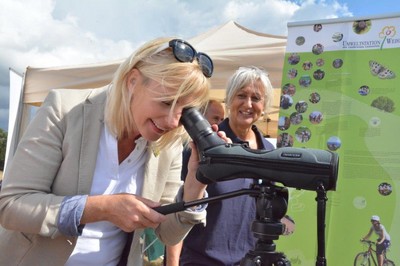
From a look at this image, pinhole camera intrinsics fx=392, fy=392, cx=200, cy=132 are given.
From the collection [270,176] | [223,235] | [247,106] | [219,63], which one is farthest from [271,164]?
[219,63]

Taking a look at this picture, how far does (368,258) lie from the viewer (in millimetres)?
1646

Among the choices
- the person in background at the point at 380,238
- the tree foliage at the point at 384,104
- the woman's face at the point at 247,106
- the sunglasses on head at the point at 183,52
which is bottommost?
the person in background at the point at 380,238

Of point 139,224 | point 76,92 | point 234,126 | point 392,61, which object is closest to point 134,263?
point 139,224

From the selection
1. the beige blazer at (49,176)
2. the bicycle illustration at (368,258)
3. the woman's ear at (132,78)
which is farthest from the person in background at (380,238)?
the woman's ear at (132,78)

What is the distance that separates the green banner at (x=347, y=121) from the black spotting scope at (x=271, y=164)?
111 cm

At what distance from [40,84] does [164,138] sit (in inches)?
119

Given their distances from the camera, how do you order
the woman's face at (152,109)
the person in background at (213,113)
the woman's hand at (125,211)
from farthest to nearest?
the person in background at (213,113), the woman's face at (152,109), the woman's hand at (125,211)

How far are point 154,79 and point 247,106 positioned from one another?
0.78 m

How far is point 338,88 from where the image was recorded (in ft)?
5.80

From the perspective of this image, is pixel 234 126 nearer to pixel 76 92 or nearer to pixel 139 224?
pixel 76 92

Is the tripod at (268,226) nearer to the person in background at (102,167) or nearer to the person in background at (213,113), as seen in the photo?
the person in background at (102,167)

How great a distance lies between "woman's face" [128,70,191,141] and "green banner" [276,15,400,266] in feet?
3.48

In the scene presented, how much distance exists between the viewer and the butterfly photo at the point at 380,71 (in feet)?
5.45

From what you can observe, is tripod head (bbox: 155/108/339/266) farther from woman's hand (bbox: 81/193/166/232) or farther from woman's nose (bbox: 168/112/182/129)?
woman's nose (bbox: 168/112/182/129)
